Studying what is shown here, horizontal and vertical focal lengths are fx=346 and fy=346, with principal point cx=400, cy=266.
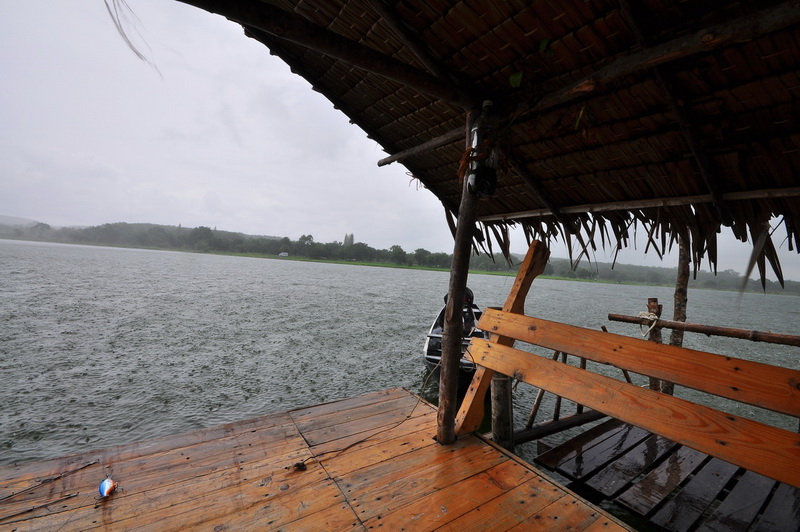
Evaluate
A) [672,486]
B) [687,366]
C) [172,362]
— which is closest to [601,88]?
[687,366]

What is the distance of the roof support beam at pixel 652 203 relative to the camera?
2.88m

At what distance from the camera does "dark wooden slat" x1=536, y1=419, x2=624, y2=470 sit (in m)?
4.81

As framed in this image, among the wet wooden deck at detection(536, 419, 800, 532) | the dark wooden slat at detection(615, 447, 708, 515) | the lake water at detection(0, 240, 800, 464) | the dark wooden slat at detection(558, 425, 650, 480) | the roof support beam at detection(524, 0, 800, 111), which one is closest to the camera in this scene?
the roof support beam at detection(524, 0, 800, 111)

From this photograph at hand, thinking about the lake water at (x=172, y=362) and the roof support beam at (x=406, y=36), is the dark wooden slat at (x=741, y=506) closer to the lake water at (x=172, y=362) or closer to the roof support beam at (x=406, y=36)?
the lake water at (x=172, y=362)

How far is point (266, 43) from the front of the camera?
3330mm

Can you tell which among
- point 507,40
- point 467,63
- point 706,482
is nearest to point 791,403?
point 507,40

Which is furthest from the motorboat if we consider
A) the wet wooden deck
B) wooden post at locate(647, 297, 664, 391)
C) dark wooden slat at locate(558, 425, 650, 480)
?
wooden post at locate(647, 297, 664, 391)

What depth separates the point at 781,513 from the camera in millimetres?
3781

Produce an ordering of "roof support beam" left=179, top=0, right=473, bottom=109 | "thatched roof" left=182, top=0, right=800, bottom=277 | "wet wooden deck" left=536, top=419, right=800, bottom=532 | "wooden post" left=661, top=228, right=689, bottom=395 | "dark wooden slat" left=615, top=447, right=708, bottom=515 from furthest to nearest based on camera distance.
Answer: "wooden post" left=661, top=228, right=689, bottom=395
"dark wooden slat" left=615, top=447, right=708, bottom=515
"wet wooden deck" left=536, top=419, right=800, bottom=532
"thatched roof" left=182, top=0, right=800, bottom=277
"roof support beam" left=179, top=0, right=473, bottom=109

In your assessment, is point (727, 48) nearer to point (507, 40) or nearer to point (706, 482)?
point (507, 40)

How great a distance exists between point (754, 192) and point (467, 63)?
8.92 ft

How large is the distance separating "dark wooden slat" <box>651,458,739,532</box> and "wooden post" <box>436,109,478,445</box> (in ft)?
8.64

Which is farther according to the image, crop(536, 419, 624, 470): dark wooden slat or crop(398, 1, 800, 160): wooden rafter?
crop(536, 419, 624, 470): dark wooden slat

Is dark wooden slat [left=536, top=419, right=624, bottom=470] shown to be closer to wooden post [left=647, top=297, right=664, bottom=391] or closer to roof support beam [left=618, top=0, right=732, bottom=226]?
wooden post [left=647, top=297, right=664, bottom=391]
